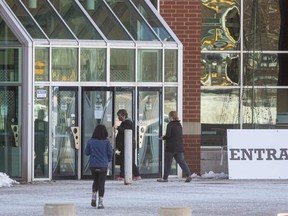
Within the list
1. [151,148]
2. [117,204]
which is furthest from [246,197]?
[151,148]

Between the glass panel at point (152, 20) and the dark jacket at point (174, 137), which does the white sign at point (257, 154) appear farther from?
the glass panel at point (152, 20)

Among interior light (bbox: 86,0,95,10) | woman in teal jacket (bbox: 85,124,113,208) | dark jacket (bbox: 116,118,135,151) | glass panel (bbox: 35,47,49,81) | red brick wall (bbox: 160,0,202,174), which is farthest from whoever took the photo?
red brick wall (bbox: 160,0,202,174)

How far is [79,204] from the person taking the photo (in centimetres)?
2050

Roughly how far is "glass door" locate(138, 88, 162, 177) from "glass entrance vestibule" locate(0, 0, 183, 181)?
25 millimetres

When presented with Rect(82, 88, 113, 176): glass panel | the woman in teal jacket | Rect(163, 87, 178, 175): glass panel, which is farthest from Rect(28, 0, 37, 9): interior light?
the woman in teal jacket

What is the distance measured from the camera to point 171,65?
2783 cm

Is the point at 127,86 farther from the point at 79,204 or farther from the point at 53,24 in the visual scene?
the point at 79,204

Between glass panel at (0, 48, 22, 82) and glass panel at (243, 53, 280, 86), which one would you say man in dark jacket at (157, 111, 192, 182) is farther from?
glass panel at (243, 53, 280, 86)

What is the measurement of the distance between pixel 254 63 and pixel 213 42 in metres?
1.23

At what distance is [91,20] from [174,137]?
3740 mm

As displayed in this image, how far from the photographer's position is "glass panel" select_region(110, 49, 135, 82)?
27.3 metres

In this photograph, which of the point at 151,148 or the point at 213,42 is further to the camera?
the point at 213,42

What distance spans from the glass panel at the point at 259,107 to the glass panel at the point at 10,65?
21.2 ft

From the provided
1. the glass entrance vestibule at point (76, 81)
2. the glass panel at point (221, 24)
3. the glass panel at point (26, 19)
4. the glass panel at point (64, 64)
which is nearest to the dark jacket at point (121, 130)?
the glass entrance vestibule at point (76, 81)
